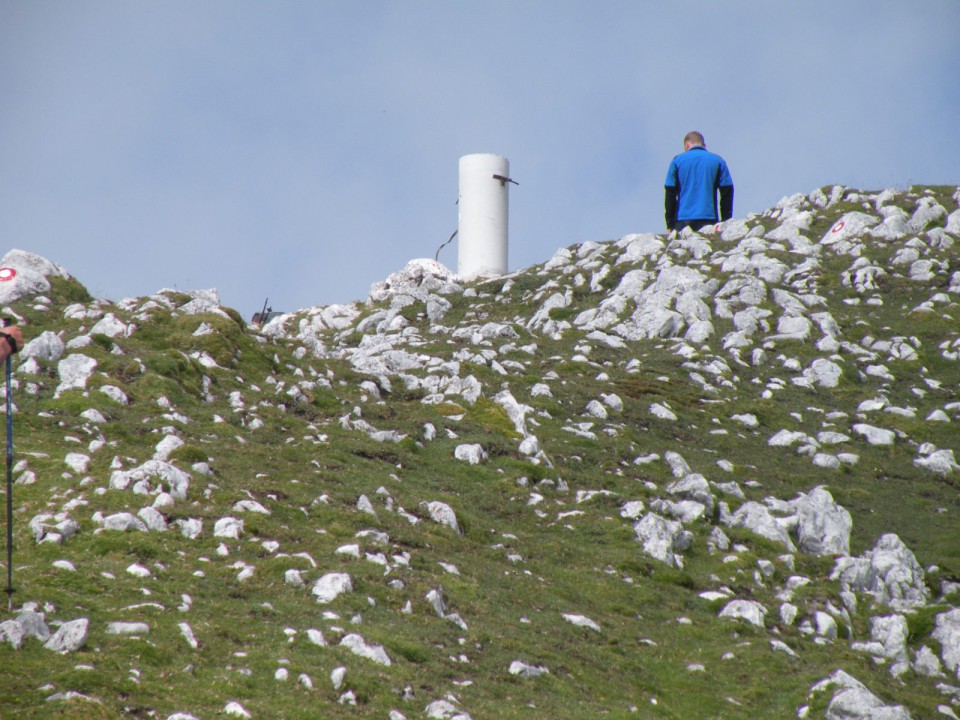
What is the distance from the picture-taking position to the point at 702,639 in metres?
17.8

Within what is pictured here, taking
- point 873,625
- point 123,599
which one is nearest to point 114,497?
point 123,599

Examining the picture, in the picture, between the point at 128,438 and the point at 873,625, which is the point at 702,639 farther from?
the point at 128,438

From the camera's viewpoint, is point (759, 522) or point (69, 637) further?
point (759, 522)

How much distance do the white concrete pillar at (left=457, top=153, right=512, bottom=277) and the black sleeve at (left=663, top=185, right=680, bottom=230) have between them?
8798mm

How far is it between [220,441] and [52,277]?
1137 cm

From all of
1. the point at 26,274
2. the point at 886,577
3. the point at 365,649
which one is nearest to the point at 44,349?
the point at 26,274

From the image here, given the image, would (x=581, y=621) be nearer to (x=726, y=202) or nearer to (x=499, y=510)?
(x=499, y=510)

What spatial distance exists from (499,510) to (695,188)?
91.9 ft

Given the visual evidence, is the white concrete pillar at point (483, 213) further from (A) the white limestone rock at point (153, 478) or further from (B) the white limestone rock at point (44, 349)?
(A) the white limestone rock at point (153, 478)

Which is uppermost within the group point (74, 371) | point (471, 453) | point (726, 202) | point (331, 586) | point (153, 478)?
point (726, 202)

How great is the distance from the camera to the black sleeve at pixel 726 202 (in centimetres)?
4538

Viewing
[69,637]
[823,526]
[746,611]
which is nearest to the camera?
[69,637]

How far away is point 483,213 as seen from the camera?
50.5 m

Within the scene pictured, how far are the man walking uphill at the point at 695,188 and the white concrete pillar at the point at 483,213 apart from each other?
353 inches
